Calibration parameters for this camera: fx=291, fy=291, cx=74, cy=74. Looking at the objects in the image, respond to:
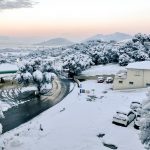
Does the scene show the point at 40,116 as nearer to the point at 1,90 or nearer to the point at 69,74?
the point at 1,90

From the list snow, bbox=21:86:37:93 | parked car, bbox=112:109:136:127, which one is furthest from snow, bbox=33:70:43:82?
parked car, bbox=112:109:136:127

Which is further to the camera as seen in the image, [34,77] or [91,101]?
[34,77]

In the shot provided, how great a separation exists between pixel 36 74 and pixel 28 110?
14201mm

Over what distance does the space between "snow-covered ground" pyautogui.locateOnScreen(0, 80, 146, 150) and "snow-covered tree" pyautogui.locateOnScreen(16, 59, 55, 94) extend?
15251mm

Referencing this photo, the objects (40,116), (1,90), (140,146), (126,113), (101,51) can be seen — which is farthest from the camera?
(101,51)

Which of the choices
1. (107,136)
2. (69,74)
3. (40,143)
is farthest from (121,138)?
(69,74)

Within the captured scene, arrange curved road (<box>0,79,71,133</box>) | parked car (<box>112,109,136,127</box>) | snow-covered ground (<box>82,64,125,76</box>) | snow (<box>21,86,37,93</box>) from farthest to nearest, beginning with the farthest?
1. snow-covered ground (<box>82,64,125,76</box>)
2. snow (<box>21,86,37,93</box>)
3. curved road (<box>0,79,71,133</box>)
4. parked car (<box>112,109,136,127</box>)

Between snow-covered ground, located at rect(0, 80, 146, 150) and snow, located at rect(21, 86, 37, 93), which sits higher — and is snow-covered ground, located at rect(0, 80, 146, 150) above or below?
below

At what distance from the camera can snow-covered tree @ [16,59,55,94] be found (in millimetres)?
58594

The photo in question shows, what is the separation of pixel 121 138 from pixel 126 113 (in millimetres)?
4723

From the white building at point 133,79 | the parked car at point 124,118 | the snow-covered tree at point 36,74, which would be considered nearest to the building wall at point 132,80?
the white building at point 133,79

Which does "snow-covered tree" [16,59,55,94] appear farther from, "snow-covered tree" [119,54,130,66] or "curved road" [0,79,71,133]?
"snow-covered tree" [119,54,130,66]

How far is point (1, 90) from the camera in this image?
2579 inches

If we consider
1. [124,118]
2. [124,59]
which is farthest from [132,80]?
[124,59]
